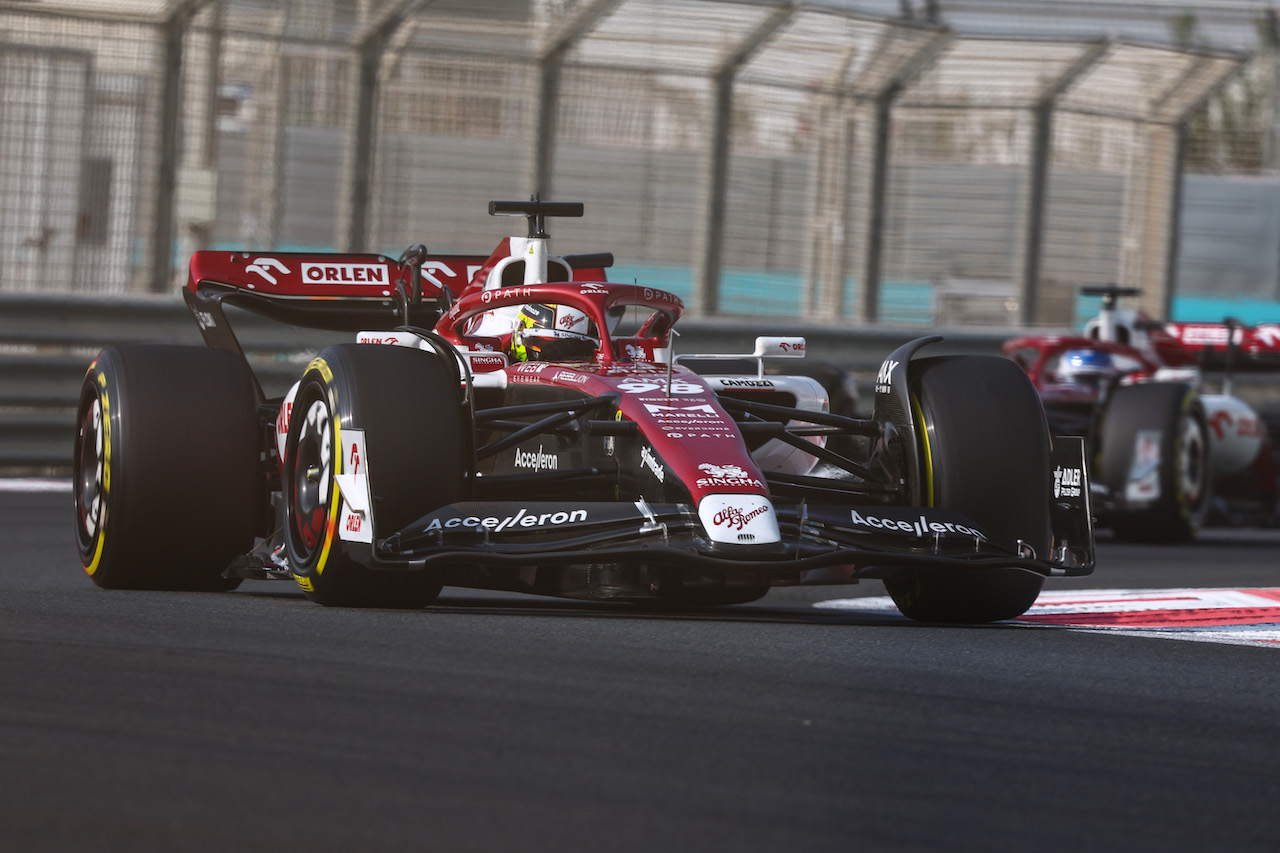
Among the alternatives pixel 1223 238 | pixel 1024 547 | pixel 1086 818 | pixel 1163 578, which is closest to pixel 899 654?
pixel 1024 547

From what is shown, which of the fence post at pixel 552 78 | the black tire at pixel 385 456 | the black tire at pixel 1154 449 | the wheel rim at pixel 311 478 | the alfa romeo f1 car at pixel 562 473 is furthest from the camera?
the fence post at pixel 552 78

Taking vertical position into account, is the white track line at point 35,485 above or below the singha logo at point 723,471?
below

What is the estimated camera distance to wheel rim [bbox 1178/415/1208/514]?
432 inches

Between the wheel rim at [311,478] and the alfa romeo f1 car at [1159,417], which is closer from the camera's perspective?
the wheel rim at [311,478]

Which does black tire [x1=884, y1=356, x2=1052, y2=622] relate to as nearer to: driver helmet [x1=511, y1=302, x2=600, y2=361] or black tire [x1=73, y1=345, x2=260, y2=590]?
driver helmet [x1=511, y1=302, x2=600, y2=361]

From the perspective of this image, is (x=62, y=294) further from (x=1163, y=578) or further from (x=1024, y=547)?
(x=1024, y=547)

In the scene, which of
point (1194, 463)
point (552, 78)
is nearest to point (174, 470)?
point (1194, 463)

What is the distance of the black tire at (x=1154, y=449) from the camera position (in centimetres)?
1080

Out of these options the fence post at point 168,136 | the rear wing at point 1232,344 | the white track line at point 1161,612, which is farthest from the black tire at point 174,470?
the rear wing at point 1232,344

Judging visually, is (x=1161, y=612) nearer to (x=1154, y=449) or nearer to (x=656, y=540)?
(x=656, y=540)

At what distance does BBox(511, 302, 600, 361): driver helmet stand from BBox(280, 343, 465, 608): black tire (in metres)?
1.05

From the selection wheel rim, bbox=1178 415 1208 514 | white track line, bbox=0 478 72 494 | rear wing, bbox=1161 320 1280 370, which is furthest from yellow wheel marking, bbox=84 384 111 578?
rear wing, bbox=1161 320 1280 370

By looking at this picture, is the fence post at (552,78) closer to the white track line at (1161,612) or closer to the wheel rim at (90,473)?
the white track line at (1161,612)

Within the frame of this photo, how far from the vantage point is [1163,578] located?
341 inches
